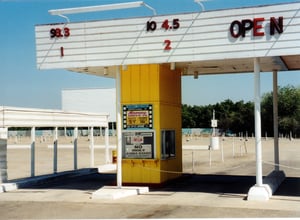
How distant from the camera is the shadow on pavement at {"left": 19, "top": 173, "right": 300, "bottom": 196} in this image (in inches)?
591

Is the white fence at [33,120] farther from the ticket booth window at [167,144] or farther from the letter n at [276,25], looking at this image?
the letter n at [276,25]

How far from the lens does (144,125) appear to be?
52.7 feet

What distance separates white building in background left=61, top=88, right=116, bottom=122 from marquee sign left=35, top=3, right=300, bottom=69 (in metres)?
61.5

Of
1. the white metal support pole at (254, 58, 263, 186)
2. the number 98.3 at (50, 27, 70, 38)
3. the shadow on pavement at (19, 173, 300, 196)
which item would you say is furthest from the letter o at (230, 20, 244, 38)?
the number 98.3 at (50, 27, 70, 38)

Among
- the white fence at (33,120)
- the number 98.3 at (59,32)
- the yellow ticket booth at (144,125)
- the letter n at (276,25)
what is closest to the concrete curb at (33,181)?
the white fence at (33,120)

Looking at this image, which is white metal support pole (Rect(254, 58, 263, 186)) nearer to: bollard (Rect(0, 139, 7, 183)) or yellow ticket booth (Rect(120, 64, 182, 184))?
yellow ticket booth (Rect(120, 64, 182, 184))

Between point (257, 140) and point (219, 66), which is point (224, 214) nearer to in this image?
point (257, 140)

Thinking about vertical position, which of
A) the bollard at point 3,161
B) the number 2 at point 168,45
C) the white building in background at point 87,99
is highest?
the white building in background at point 87,99

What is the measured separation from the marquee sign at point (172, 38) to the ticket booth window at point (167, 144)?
3421mm

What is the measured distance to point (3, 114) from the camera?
54.1ft

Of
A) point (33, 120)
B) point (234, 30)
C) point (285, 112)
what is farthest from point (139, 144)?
point (285, 112)

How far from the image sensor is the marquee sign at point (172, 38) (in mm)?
12633

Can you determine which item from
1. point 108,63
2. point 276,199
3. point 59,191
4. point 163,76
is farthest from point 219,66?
point 59,191

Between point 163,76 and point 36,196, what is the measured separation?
5.62 m
